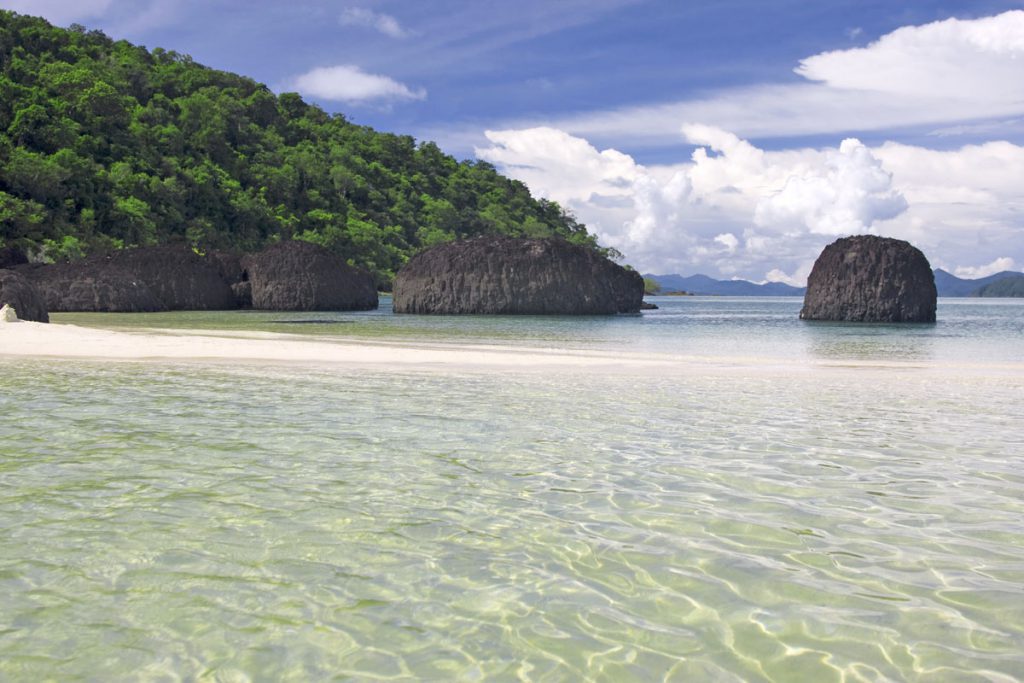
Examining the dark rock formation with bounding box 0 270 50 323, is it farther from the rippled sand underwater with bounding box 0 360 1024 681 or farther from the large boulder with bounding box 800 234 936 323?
the large boulder with bounding box 800 234 936 323

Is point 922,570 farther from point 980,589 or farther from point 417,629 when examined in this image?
point 417,629

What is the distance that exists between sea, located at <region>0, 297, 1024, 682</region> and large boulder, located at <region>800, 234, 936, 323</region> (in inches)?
1206

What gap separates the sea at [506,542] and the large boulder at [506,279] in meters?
31.2

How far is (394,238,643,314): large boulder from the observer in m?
41.0

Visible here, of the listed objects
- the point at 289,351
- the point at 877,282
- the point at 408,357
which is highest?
the point at 877,282

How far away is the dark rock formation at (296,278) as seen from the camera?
1735 inches

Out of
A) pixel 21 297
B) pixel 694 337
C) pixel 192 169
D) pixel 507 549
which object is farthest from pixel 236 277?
pixel 507 549

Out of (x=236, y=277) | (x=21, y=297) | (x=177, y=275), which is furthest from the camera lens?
(x=236, y=277)

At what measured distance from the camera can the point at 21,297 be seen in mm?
25391

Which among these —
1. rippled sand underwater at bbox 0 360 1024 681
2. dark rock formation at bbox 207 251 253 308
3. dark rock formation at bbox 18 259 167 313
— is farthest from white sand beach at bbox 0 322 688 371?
dark rock formation at bbox 207 251 253 308

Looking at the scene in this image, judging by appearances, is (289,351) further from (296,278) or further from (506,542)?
(296,278)

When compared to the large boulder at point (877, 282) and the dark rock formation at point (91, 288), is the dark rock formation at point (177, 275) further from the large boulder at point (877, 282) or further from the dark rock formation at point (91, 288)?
the large boulder at point (877, 282)

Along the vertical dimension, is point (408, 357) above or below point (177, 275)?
below

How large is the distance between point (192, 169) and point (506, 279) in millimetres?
50595
